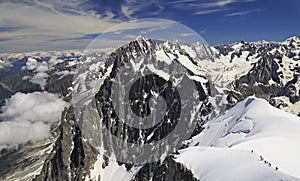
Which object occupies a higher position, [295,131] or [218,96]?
[295,131]

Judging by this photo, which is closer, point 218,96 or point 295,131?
point 295,131

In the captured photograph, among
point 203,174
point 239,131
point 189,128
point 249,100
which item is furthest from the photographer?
point 189,128

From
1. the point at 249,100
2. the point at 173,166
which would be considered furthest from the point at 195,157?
the point at 249,100

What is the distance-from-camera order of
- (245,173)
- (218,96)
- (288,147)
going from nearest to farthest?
1. (245,173)
2. (288,147)
3. (218,96)

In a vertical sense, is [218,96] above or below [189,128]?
above

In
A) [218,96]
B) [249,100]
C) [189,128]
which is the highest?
[249,100]

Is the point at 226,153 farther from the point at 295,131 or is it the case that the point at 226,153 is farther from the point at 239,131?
the point at 239,131

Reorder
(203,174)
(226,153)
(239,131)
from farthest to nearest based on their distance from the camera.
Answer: (239,131)
(226,153)
(203,174)

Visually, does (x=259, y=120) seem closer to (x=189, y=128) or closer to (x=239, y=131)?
(x=239, y=131)

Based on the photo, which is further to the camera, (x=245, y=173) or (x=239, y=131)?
(x=239, y=131)

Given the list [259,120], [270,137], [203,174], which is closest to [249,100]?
[259,120]
